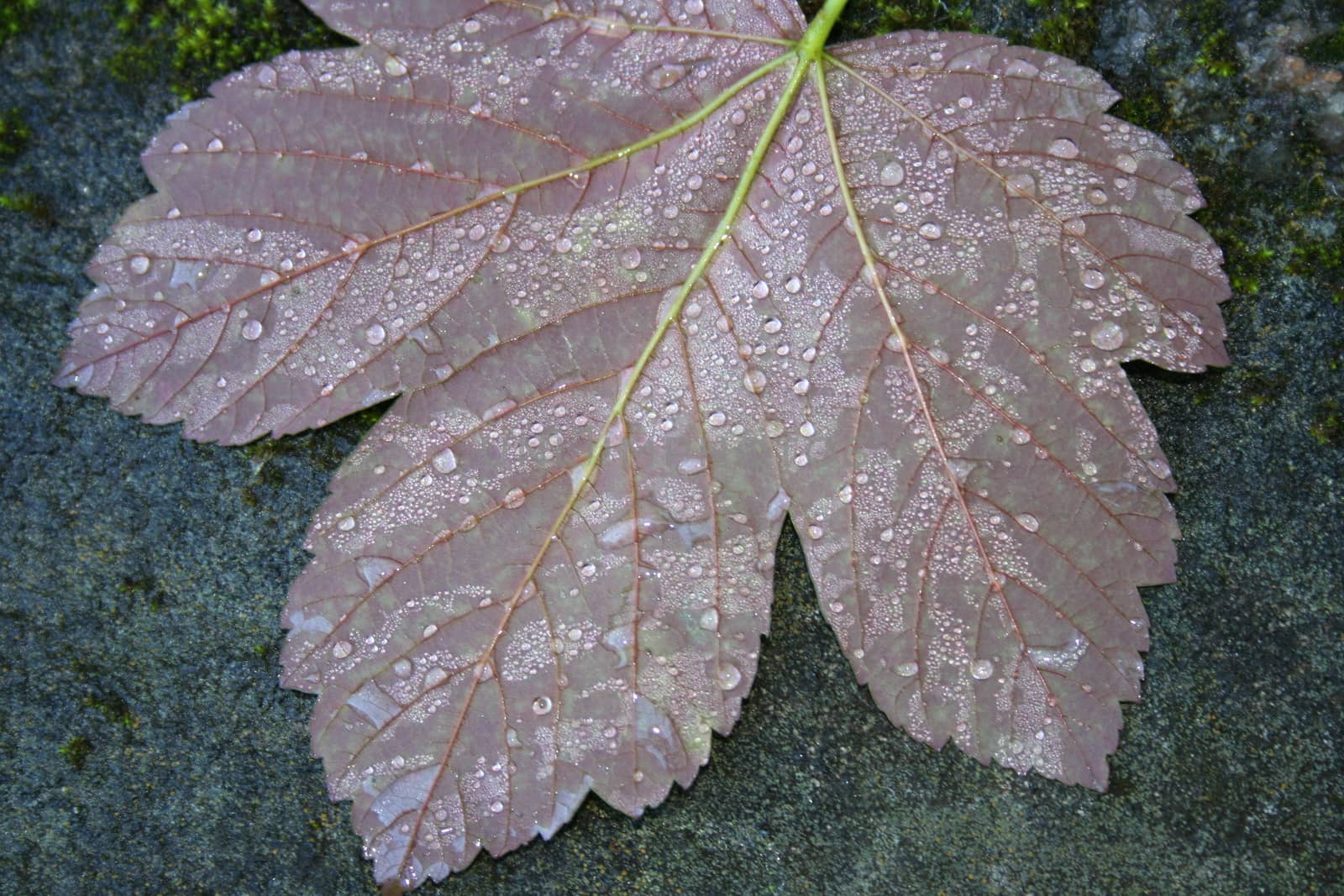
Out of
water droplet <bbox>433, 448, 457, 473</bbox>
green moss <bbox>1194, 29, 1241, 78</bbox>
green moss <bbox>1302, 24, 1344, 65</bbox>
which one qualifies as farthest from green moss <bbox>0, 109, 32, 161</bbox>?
green moss <bbox>1302, 24, 1344, 65</bbox>

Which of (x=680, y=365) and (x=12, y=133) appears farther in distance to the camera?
(x=12, y=133)

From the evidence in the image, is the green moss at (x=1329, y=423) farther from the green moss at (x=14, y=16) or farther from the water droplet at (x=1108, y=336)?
the green moss at (x=14, y=16)

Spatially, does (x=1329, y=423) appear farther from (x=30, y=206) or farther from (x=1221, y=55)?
(x=30, y=206)

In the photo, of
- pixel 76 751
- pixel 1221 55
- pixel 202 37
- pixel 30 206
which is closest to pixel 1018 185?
pixel 1221 55

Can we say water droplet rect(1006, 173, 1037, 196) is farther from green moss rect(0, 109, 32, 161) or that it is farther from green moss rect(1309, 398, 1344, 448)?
green moss rect(0, 109, 32, 161)

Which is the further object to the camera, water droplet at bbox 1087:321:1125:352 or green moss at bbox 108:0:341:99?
green moss at bbox 108:0:341:99

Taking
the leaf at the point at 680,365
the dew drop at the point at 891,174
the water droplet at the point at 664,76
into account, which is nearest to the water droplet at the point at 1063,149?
the leaf at the point at 680,365
